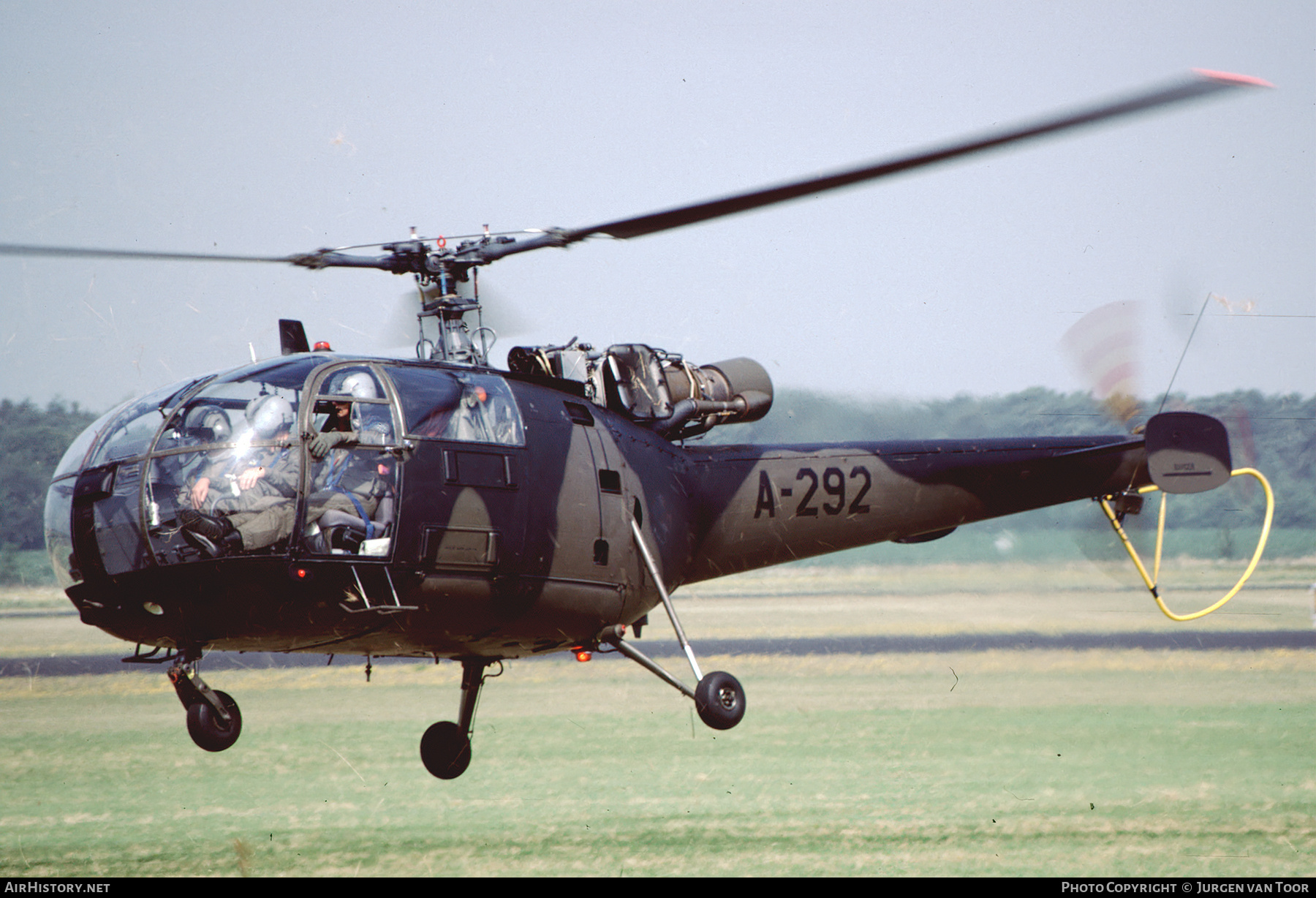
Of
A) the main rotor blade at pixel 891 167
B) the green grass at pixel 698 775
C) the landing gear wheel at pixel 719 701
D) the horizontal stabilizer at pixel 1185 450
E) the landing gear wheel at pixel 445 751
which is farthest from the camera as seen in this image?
the green grass at pixel 698 775

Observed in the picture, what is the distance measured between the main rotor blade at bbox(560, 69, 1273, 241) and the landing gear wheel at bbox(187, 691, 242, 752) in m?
3.78

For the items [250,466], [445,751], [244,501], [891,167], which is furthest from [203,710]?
[891,167]

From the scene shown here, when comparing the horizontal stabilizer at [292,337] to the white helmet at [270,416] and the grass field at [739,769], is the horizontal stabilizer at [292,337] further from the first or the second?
the grass field at [739,769]

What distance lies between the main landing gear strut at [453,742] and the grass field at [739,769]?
2.32 metres

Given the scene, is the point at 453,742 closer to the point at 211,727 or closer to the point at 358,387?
the point at 211,727

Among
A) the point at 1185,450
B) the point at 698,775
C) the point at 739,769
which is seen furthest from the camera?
the point at 739,769

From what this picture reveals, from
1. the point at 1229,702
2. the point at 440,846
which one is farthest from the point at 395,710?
the point at 1229,702

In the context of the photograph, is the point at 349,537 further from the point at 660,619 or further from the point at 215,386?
the point at 660,619

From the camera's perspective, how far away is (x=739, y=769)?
57.6 feet

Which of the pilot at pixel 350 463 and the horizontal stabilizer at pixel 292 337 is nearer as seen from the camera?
the pilot at pixel 350 463

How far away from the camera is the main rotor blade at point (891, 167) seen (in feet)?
20.2

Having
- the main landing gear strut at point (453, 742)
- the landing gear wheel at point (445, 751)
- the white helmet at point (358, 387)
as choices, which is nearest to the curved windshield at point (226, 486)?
the white helmet at point (358, 387)

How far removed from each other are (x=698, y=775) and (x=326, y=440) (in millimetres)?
10579

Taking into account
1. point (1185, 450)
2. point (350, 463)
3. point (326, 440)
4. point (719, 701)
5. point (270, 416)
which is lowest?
point (719, 701)
